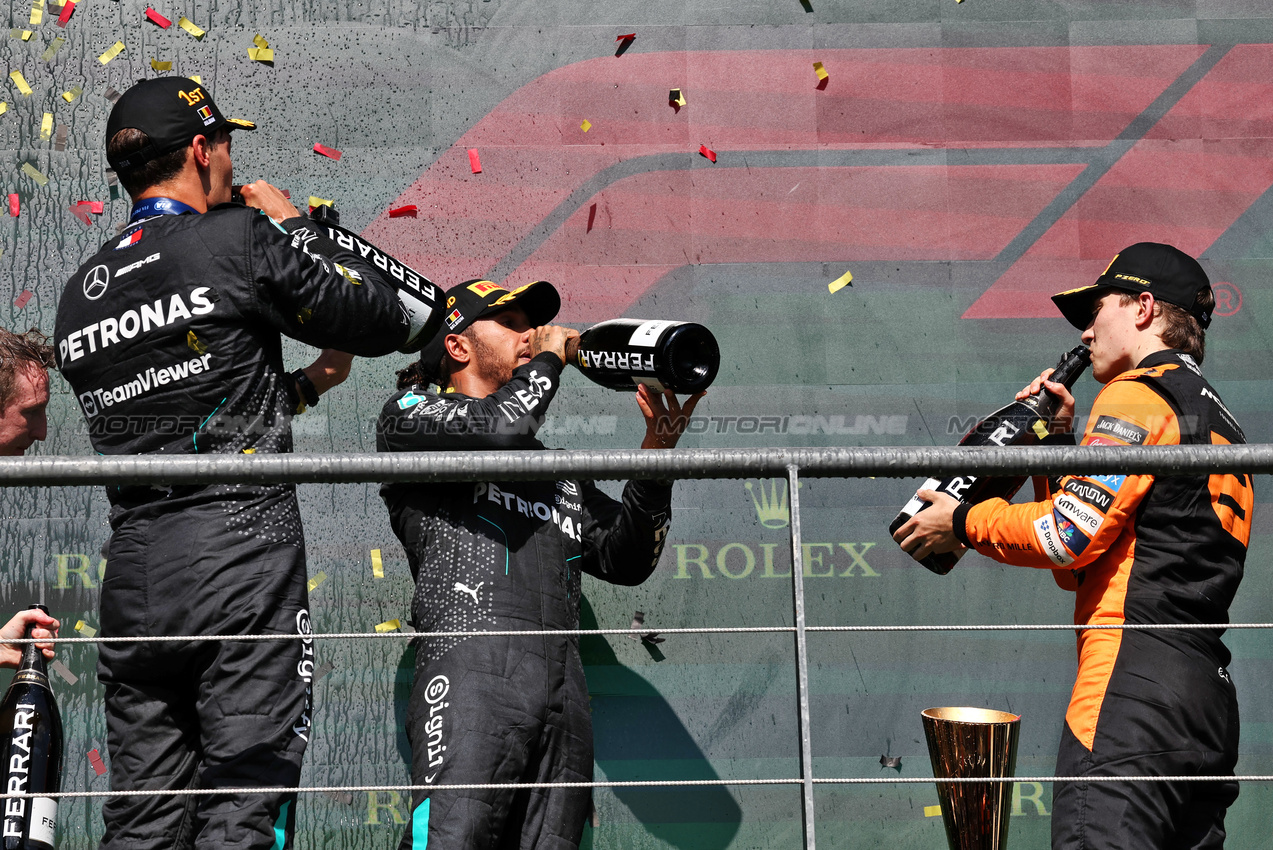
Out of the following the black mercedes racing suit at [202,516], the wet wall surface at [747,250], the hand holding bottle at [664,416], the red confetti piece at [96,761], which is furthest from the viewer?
the wet wall surface at [747,250]

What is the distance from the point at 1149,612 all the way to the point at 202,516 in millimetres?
1635

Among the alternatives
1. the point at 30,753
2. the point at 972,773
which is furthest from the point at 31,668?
the point at 972,773

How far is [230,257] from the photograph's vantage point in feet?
6.48

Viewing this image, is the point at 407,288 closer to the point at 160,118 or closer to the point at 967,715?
the point at 160,118

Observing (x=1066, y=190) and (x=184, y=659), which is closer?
(x=184, y=659)

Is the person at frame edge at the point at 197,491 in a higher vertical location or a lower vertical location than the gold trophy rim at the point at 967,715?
higher

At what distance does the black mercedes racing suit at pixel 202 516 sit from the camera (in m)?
1.86

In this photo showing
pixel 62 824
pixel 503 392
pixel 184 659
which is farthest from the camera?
pixel 62 824

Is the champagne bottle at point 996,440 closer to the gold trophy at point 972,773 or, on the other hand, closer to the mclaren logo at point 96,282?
the gold trophy at point 972,773

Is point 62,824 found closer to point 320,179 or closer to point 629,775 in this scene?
point 629,775

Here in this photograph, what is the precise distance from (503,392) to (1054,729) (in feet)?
6.33

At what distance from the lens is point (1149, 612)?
206 centimetres

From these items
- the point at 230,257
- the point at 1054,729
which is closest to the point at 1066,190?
the point at 1054,729

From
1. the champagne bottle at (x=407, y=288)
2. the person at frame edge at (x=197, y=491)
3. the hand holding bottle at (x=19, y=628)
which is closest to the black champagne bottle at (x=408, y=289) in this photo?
the champagne bottle at (x=407, y=288)
